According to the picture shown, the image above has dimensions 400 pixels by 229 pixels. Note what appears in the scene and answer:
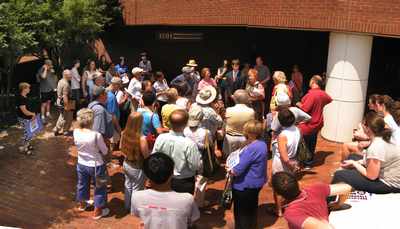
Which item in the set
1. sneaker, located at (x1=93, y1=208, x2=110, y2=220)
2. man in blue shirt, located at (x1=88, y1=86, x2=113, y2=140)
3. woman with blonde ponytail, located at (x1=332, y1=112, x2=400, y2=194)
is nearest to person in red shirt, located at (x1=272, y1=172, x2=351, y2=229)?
woman with blonde ponytail, located at (x1=332, y1=112, x2=400, y2=194)

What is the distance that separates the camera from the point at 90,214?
7008mm

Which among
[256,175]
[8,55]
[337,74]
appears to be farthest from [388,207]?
[8,55]

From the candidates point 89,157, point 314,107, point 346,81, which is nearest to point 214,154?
point 89,157

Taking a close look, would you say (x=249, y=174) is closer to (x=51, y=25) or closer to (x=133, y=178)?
(x=133, y=178)

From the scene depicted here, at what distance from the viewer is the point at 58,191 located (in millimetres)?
7855

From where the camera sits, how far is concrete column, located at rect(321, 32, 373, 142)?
9.97 meters

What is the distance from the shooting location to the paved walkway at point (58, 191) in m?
6.72

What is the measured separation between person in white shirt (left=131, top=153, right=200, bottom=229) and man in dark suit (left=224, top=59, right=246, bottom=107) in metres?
7.76

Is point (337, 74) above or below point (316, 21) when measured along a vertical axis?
below

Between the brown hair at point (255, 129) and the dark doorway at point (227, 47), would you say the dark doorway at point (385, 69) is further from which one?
the brown hair at point (255, 129)

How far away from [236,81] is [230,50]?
3.72m

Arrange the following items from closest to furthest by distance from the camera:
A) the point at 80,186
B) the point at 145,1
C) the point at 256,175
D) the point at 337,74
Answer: the point at 256,175
the point at 80,186
the point at 337,74
the point at 145,1

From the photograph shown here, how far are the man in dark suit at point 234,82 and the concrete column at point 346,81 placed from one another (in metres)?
2.04

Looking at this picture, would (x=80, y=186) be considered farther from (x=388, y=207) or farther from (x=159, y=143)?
(x=388, y=207)
